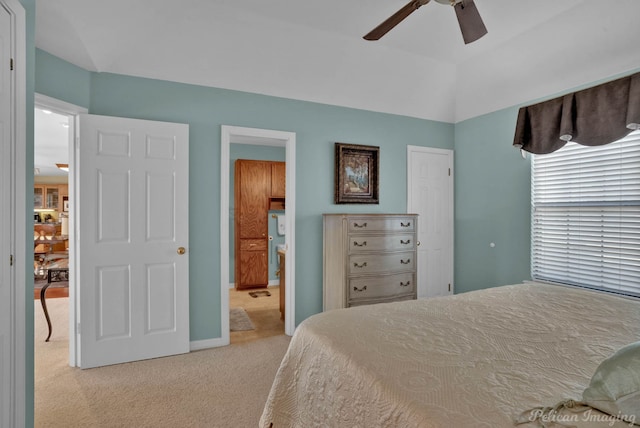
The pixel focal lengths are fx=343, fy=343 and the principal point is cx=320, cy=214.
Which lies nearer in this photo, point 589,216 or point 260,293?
point 589,216

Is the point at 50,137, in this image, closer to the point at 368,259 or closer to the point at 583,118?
the point at 368,259

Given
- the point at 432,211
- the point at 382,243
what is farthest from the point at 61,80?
the point at 432,211

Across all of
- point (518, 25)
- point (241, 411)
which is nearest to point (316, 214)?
point (241, 411)

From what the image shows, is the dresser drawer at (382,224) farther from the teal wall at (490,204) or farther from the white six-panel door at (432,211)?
the teal wall at (490,204)

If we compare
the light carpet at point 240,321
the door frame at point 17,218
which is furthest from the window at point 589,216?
the door frame at point 17,218

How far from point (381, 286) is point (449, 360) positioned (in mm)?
2300

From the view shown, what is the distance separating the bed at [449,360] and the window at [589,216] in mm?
1189

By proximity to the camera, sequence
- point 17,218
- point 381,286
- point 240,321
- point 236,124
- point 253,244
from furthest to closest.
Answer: point 253,244 → point 240,321 → point 381,286 → point 236,124 → point 17,218

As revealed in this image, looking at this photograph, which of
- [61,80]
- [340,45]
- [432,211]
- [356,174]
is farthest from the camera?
[432,211]

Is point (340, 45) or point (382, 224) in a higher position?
point (340, 45)

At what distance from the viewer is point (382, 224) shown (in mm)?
3480

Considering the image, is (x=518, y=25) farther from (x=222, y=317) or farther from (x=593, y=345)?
(x=222, y=317)

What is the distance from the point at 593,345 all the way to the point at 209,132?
3168mm

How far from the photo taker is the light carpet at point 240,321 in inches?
152
